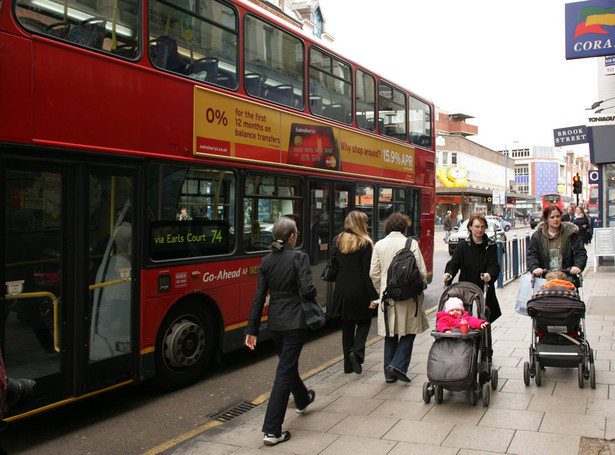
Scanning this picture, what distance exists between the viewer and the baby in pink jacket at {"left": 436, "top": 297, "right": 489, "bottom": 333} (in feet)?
15.8

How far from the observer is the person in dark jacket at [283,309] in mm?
4348

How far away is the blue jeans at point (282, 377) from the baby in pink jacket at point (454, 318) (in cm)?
127

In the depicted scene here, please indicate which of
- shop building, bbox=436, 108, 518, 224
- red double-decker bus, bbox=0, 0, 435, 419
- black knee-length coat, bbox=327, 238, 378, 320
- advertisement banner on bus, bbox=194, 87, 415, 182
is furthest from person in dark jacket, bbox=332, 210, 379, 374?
shop building, bbox=436, 108, 518, 224

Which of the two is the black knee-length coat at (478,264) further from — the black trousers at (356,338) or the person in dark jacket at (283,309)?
the person in dark jacket at (283,309)

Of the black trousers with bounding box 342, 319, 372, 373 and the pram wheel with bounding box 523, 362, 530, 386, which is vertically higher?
the black trousers with bounding box 342, 319, 372, 373

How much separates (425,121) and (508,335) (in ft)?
18.0

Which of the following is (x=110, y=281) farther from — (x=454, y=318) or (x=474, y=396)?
(x=474, y=396)

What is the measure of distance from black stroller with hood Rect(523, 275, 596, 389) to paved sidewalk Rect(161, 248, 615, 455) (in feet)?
0.69

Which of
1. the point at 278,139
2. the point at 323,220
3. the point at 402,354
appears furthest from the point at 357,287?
the point at 323,220

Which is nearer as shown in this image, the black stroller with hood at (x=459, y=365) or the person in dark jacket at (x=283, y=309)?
the person in dark jacket at (x=283, y=309)

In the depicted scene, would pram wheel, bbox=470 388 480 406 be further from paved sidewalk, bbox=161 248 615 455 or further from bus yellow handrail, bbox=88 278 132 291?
bus yellow handrail, bbox=88 278 132 291

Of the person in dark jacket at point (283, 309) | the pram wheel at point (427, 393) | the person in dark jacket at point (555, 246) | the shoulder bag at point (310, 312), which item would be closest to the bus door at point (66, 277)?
the person in dark jacket at point (283, 309)

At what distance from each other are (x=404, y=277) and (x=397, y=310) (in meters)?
0.39

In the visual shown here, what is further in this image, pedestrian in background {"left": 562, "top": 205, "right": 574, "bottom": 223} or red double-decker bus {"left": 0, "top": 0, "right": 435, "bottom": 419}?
pedestrian in background {"left": 562, "top": 205, "right": 574, "bottom": 223}
